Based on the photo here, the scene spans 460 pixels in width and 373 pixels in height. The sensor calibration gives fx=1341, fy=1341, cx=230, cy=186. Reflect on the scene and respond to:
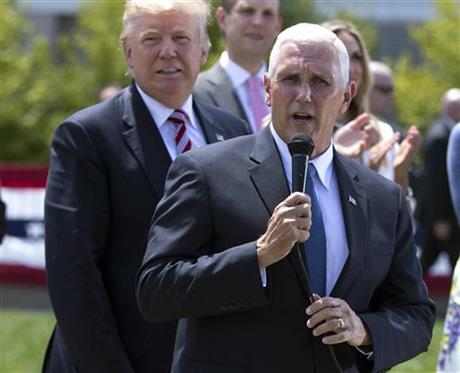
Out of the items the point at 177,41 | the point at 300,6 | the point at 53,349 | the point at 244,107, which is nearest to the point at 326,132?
the point at 177,41

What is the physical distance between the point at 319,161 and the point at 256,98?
2.63 metres

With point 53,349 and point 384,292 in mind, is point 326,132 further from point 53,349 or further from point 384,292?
point 53,349

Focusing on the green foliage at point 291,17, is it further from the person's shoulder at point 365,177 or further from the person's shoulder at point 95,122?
the person's shoulder at point 365,177

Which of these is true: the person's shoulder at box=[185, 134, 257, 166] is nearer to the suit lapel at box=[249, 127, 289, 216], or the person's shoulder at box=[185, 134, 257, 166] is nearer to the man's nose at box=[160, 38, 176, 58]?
the suit lapel at box=[249, 127, 289, 216]

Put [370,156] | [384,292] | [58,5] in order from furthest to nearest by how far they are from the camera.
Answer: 1. [58,5]
2. [370,156]
3. [384,292]

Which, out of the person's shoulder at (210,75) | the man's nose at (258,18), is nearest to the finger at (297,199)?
the person's shoulder at (210,75)

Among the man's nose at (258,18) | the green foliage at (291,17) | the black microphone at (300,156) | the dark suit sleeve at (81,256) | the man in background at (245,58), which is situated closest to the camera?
the black microphone at (300,156)

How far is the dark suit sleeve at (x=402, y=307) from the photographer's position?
407 centimetres

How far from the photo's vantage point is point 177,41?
201 inches

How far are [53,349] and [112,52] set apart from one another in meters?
17.6

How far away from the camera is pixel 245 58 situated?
673 centimetres

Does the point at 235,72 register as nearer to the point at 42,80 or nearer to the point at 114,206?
the point at 114,206

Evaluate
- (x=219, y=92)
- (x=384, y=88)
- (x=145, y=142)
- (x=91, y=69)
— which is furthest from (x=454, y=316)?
(x=91, y=69)

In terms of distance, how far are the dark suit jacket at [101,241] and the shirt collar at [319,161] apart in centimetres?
86
